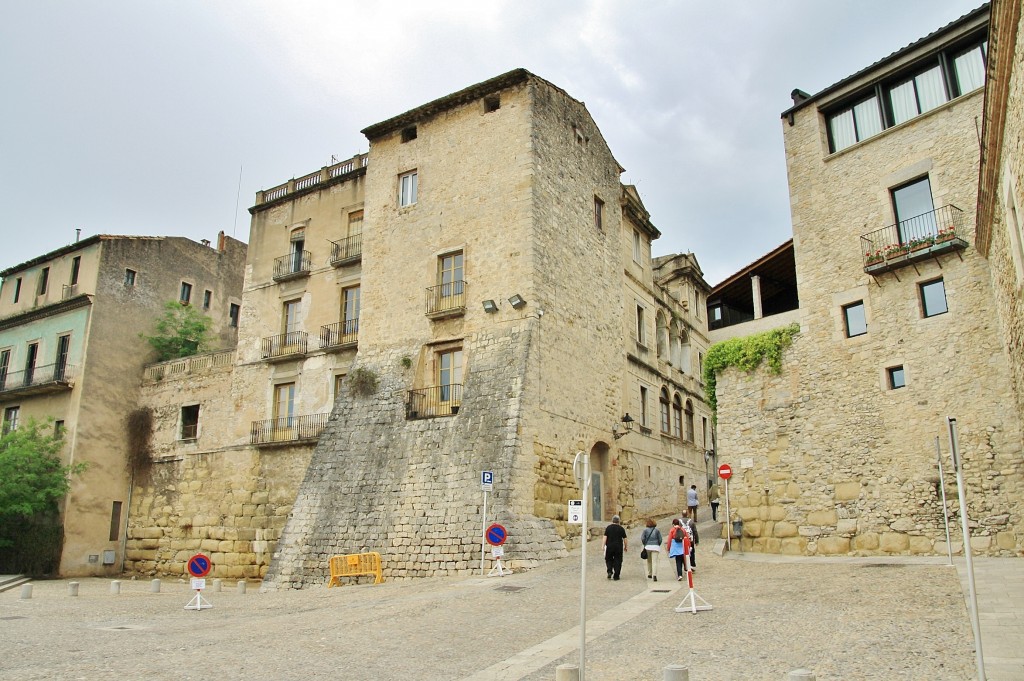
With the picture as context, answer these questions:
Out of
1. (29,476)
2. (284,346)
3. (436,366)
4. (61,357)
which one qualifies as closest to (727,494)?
(436,366)

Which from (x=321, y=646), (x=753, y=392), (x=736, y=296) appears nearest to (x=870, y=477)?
(x=753, y=392)

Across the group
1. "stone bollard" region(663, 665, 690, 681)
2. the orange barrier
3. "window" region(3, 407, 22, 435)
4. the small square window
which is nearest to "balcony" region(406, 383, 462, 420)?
the orange barrier

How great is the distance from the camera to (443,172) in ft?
76.1

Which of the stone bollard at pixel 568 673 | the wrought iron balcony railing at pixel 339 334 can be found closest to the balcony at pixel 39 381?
the wrought iron balcony railing at pixel 339 334

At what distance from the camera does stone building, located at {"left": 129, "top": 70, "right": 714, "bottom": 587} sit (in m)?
19.1

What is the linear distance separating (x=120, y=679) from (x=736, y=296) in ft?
69.7

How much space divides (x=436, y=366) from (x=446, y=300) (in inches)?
80.2

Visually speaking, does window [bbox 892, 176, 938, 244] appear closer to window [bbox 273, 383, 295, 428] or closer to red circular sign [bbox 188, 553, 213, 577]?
red circular sign [bbox 188, 553, 213, 577]

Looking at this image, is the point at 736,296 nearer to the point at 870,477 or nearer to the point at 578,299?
the point at 578,299

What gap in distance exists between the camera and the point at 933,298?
16156mm

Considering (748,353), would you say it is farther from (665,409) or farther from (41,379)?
(41,379)

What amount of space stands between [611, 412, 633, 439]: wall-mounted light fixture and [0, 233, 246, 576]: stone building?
19799 mm

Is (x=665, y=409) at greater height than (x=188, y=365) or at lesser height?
lesser

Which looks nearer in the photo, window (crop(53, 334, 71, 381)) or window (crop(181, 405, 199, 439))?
window (crop(181, 405, 199, 439))
